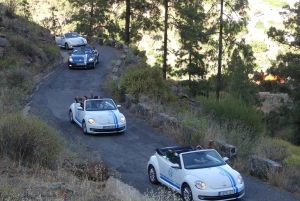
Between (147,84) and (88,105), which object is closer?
(88,105)

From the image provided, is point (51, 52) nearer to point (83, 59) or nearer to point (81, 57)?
point (81, 57)

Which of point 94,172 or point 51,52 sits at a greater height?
point 51,52

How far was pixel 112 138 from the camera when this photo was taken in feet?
61.4

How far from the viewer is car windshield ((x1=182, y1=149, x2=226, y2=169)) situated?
12262mm

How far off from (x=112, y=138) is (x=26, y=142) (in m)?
6.33

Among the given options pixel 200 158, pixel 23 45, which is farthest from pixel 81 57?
pixel 200 158

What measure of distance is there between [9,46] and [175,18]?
18.1 metres

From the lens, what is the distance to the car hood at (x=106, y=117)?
1875cm

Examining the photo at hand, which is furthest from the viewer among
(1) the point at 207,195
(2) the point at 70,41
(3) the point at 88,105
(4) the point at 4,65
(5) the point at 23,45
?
(2) the point at 70,41

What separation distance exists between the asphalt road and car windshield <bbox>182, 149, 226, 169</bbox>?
1155 mm

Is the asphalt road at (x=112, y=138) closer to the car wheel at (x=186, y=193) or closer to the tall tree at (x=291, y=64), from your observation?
the car wheel at (x=186, y=193)

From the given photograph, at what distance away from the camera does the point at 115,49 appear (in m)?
46.2

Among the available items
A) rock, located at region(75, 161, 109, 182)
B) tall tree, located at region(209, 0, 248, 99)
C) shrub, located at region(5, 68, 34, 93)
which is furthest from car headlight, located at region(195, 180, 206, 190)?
tall tree, located at region(209, 0, 248, 99)

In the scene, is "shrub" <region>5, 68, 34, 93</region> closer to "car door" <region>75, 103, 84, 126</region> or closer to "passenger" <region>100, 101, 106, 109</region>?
"car door" <region>75, 103, 84, 126</region>
